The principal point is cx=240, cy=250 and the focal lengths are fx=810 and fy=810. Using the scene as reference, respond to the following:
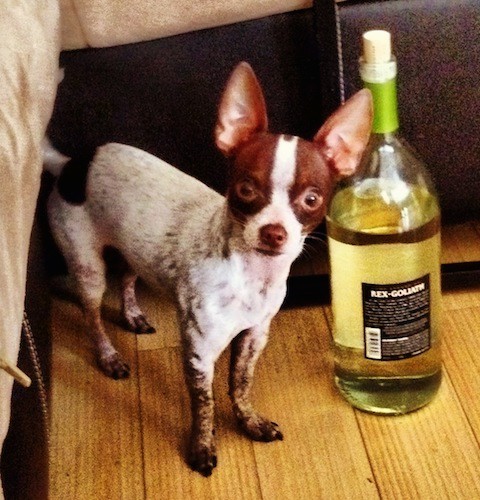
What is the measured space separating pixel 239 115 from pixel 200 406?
1.21 feet

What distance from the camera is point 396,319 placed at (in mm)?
1006

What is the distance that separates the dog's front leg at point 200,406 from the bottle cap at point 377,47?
0.37 metres

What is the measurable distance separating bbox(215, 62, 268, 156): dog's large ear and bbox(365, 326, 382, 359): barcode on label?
320mm

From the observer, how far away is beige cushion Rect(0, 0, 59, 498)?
2.06 feet

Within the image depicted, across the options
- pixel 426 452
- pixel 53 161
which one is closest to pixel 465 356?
pixel 426 452

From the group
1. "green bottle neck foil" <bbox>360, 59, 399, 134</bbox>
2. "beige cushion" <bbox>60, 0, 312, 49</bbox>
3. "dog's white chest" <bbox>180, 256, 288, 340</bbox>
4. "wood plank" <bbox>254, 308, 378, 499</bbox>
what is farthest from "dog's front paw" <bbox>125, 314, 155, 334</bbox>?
"green bottle neck foil" <bbox>360, 59, 399, 134</bbox>

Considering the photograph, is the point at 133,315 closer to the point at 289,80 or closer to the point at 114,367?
the point at 114,367

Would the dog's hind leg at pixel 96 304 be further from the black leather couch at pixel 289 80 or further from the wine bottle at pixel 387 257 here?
the wine bottle at pixel 387 257

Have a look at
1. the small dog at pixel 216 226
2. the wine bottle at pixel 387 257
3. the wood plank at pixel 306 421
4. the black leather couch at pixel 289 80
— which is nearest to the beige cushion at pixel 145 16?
the black leather couch at pixel 289 80

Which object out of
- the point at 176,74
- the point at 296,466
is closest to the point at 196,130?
the point at 176,74

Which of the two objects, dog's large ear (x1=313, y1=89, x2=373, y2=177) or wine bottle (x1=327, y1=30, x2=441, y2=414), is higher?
dog's large ear (x1=313, y1=89, x2=373, y2=177)

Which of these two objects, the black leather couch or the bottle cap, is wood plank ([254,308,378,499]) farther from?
the bottle cap

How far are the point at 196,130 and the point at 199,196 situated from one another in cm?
16

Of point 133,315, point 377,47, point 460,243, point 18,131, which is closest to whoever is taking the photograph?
point 18,131
